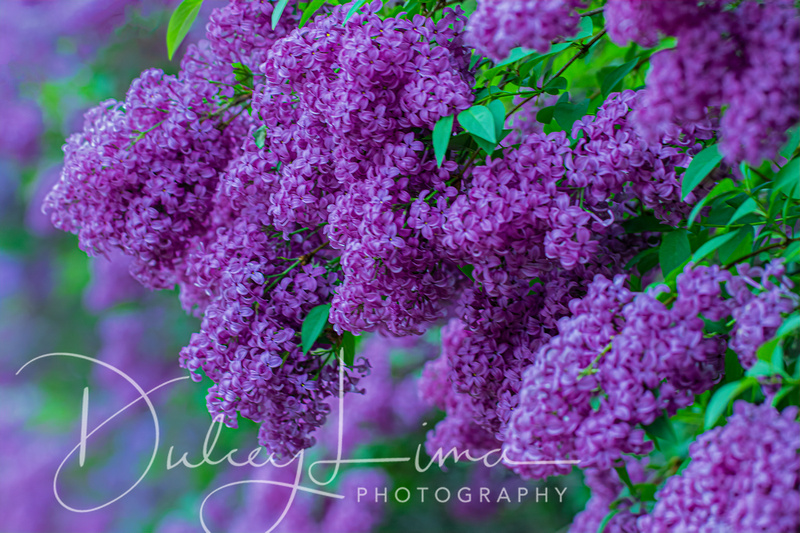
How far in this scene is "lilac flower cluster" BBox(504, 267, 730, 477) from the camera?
846 millimetres

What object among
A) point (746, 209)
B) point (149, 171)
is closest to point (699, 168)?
point (746, 209)

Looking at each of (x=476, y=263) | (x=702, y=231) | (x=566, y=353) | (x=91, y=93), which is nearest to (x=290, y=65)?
(x=476, y=263)

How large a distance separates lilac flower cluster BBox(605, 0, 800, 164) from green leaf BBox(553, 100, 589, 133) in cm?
33

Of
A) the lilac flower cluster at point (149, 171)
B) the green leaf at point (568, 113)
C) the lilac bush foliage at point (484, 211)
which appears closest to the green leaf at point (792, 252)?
the lilac bush foliage at point (484, 211)

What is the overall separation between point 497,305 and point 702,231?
1.19 ft

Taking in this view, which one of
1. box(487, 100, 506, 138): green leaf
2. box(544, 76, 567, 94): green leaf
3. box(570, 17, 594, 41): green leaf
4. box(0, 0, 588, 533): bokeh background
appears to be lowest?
box(0, 0, 588, 533): bokeh background

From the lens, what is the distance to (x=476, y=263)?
107 cm

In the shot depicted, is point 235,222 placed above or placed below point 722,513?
above

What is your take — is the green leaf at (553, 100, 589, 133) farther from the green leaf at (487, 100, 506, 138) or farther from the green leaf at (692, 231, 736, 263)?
the green leaf at (692, 231, 736, 263)

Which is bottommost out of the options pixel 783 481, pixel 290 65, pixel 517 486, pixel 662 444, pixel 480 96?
pixel 517 486

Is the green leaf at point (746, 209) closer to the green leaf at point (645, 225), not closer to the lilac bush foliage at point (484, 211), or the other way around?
the lilac bush foliage at point (484, 211)

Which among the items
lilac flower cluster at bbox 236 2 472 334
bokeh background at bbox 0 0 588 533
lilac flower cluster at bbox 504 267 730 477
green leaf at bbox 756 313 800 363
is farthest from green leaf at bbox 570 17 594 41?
bokeh background at bbox 0 0 588 533

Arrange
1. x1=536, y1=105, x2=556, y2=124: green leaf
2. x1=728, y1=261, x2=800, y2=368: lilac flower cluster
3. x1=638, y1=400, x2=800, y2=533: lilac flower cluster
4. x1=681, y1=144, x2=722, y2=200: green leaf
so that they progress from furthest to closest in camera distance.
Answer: x1=536, y1=105, x2=556, y2=124: green leaf
x1=681, y1=144, x2=722, y2=200: green leaf
x1=728, y1=261, x2=800, y2=368: lilac flower cluster
x1=638, y1=400, x2=800, y2=533: lilac flower cluster

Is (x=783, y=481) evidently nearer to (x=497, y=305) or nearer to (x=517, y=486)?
(x=497, y=305)
